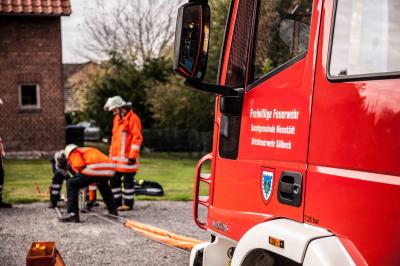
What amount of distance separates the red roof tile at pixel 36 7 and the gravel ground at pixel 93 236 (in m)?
12.8

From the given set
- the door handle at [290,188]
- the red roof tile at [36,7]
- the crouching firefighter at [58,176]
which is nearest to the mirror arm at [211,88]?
the door handle at [290,188]

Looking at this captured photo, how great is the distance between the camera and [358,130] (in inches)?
95.5

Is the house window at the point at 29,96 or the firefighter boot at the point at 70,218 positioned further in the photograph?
the house window at the point at 29,96

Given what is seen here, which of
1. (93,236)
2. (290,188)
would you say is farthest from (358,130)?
(93,236)

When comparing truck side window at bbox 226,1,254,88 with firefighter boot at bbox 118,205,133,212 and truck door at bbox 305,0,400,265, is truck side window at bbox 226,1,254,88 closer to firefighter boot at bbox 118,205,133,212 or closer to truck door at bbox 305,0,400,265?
truck door at bbox 305,0,400,265

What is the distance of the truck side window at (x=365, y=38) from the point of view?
94.0 inches

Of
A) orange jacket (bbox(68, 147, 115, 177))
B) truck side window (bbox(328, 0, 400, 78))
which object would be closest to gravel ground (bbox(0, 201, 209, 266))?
orange jacket (bbox(68, 147, 115, 177))

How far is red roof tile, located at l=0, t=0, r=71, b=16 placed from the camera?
21.2 meters

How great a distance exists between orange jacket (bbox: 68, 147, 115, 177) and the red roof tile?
560 inches

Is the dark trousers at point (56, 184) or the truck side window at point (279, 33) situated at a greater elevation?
the truck side window at point (279, 33)

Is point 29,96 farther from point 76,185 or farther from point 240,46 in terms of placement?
point 240,46

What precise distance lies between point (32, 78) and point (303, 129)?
20791 millimetres

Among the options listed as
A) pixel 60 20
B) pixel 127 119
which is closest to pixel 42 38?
pixel 60 20

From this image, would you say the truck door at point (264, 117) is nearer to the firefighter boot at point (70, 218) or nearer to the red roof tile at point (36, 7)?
the firefighter boot at point (70, 218)
